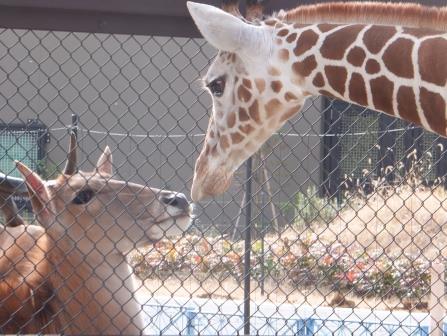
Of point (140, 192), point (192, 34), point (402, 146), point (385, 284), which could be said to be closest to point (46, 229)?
point (140, 192)

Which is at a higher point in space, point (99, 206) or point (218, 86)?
Result: point (218, 86)

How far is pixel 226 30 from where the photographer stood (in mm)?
3791

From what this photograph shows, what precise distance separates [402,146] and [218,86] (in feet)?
26.6

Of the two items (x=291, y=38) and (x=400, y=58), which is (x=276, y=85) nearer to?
(x=291, y=38)

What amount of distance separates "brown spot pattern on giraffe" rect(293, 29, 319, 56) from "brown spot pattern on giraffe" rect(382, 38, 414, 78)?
32 centimetres

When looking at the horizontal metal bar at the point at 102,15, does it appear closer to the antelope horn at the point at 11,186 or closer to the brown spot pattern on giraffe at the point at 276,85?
the brown spot pattern on giraffe at the point at 276,85

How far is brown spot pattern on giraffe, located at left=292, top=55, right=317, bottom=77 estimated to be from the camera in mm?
3807

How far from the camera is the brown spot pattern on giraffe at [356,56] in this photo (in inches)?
146

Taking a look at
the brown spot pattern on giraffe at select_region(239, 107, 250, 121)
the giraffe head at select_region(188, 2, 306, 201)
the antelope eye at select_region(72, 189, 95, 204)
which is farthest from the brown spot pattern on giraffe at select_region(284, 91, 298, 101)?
the antelope eye at select_region(72, 189, 95, 204)

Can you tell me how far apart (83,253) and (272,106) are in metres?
2.22

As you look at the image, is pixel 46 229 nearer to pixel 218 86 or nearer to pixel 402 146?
pixel 218 86

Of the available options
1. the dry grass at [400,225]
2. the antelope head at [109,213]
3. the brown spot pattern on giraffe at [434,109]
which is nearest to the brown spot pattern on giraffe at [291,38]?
the brown spot pattern on giraffe at [434,109]

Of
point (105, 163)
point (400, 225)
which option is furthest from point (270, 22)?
point (400, 225)

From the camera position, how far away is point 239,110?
4.05m
